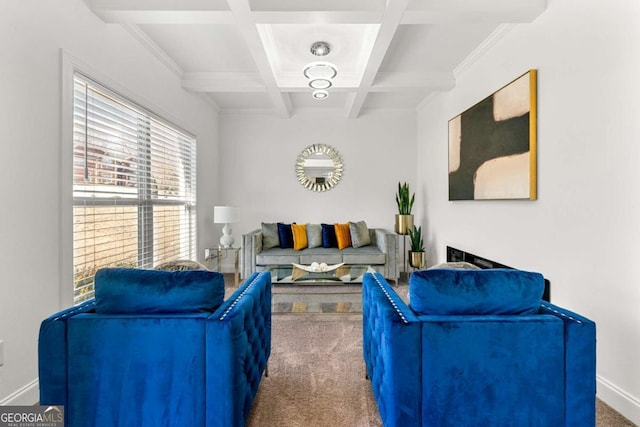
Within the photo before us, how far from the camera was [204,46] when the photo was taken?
3031 mm

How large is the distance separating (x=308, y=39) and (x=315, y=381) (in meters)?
2.90

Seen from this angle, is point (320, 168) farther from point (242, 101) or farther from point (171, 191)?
point (171, 191)

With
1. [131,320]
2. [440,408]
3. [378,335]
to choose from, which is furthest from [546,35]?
[131,320]

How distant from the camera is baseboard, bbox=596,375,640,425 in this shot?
1.60 m

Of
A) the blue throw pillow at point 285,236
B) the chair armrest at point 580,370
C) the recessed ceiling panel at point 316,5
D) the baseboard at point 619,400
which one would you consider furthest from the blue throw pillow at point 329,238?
the chair armrest at point 580,370

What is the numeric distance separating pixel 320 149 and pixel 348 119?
68cm

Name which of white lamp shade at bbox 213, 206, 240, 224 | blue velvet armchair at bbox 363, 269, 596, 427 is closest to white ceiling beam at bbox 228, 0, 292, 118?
white lamp shade at bbox 213, 206, 240, 224

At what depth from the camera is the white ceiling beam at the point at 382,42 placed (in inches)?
85.7

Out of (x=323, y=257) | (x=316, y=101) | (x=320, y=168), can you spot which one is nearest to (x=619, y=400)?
(x=323, y=257)

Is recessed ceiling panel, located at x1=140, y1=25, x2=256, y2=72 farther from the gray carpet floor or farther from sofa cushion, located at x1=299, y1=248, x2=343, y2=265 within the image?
the gray carpet floor

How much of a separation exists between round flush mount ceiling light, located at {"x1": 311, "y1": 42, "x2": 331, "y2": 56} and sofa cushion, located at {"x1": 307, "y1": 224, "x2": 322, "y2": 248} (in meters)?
2.39

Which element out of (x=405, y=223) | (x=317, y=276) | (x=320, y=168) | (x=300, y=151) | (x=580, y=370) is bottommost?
(x=317, y=276)

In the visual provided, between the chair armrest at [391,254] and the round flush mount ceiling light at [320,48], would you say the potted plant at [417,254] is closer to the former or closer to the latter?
the chair armrest at [391,254]

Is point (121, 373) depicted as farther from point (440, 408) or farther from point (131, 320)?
point (440, 408)
